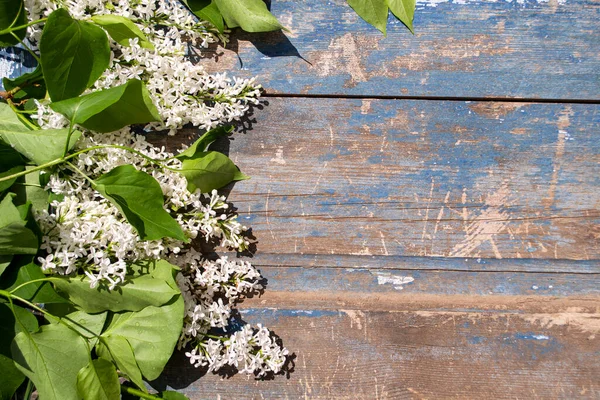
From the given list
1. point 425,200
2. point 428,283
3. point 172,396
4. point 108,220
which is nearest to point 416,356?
point 428,283

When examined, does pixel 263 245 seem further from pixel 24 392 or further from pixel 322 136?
pixel 24 392

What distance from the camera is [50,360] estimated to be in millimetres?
590

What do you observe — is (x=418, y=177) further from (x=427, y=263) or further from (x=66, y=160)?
(x=66, y=160)

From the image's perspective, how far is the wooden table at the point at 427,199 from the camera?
0.69 metres

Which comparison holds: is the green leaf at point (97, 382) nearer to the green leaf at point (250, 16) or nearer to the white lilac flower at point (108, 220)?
the white lilac flower at point (108, 220)

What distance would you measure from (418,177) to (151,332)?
0.37m

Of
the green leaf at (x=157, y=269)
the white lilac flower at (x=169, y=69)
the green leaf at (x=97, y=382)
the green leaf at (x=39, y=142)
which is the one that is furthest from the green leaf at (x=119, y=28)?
the green leaf at (x=97, y=382)

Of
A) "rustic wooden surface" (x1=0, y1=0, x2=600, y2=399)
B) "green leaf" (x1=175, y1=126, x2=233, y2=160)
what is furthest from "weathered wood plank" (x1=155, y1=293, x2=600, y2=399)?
"green leaf" (x1=175, y1=126, x2=233, y2=160)

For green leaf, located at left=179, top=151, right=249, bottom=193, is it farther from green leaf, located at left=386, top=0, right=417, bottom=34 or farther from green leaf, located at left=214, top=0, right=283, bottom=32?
green leaf, located at left=386, top=0, right=417, bottom=34

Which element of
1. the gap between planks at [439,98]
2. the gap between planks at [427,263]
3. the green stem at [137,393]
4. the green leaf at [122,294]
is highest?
the gap between planks at [439,98]

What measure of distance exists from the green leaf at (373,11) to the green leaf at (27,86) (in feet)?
1.22

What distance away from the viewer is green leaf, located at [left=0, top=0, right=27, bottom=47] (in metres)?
0.59

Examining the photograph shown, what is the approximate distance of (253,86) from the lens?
0.67 m

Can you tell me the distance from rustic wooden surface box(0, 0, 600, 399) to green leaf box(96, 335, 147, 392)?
93 millimetres
